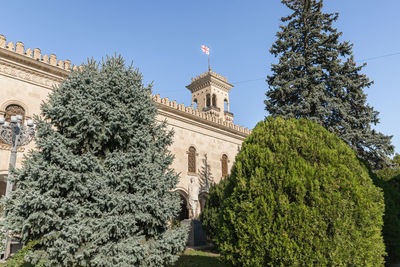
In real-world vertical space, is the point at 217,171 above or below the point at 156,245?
above

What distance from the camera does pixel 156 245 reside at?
250 inches

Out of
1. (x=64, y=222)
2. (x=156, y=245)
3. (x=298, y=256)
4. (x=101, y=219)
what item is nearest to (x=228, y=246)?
(x=298, y=256)

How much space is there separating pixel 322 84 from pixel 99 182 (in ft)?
43.6

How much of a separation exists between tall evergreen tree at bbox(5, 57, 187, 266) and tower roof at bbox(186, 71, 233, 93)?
2494 cm

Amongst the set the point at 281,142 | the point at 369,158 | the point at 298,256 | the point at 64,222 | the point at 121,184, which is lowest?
the point at 298,256

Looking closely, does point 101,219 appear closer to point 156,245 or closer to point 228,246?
point 156,245

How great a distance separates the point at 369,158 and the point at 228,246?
13991mm

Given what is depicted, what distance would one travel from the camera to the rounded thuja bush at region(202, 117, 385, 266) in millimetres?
4918

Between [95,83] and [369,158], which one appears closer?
[95,83]

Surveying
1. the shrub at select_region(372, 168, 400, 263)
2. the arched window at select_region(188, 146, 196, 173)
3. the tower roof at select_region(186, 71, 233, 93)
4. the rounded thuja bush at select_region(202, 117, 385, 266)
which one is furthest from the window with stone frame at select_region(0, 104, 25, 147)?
the tower roof at select_region(186, 71, 233, 93)

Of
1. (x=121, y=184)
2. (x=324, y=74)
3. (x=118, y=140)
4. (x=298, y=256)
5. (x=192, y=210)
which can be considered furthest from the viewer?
(x=192, y=210)

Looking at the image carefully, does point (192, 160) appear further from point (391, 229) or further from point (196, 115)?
point (391, 229)

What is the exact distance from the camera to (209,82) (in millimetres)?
31562

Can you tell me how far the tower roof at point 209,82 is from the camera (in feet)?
104
